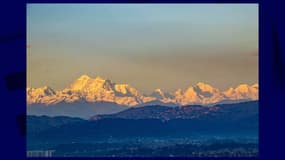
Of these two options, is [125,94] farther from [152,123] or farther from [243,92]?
[243,92]

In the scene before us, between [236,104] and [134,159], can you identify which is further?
[236,104]
